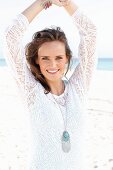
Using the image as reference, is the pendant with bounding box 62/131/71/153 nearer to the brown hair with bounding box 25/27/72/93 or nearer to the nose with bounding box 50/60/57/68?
the brown hair with bounding box 25/27/72/93

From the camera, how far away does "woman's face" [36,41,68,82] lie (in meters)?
2.21

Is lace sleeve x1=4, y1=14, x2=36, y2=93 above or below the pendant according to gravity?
above

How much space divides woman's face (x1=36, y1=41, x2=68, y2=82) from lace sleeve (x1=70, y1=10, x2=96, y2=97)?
146 millimetres

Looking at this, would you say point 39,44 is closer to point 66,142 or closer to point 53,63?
point 53,63

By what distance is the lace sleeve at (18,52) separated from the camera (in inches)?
84.9

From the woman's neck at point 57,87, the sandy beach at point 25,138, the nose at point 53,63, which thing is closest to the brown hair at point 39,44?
the woman's neck at point 57,87

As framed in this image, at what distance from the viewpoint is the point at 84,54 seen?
2.34 meters

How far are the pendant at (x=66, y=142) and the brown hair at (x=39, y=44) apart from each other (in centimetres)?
26

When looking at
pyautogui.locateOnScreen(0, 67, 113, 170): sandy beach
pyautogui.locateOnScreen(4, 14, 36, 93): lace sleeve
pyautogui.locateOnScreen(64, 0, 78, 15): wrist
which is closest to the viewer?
pyautogui.locateOnScreen(4, 14, 36, 93): lace sleeve

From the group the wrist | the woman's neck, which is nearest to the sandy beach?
the woman's neck

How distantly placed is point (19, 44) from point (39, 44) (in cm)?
12

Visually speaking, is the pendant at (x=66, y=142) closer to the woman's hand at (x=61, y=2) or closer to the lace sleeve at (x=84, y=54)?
the lace sleeve at (x=84, y=54)

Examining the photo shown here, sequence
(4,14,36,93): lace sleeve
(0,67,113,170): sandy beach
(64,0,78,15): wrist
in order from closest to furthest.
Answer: (4,14,36,93): lace sleeve, (64,0,78,15): wrist, (0,67,113,170): sandy beach

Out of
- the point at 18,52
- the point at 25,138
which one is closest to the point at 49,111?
the point at 18,52
